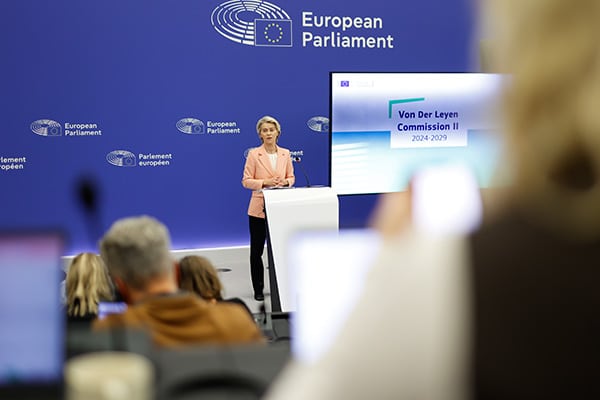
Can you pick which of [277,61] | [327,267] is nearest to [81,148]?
[277,61]

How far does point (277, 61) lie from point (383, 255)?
7002 mm

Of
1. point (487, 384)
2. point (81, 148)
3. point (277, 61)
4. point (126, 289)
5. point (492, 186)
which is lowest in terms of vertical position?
point (126, 289)

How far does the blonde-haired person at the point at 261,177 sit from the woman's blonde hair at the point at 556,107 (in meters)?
5.68

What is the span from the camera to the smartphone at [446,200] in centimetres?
51

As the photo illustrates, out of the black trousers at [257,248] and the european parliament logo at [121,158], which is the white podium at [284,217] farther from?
the european parliament logo at [121,158]

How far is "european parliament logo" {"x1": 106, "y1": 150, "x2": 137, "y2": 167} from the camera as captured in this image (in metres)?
6.97

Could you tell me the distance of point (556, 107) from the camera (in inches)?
18.6

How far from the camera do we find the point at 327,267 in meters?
0.89

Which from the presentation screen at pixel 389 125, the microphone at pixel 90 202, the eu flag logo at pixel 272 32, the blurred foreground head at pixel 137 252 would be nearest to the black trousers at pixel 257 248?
the presentation screen at pixel 389 125

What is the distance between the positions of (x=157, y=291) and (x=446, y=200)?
199 centimetres

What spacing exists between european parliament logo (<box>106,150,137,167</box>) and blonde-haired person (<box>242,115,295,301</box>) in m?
1.37

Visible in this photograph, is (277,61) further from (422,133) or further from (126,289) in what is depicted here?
(126,289)

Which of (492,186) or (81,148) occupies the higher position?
(81,148)

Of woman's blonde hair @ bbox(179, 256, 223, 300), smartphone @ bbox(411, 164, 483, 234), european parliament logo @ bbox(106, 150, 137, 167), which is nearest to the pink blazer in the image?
european parliament logo @ bbox(106, 150, 137, 167)
